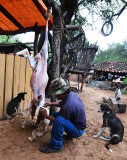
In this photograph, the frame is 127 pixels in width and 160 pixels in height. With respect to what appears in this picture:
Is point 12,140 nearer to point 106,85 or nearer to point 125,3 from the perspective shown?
point 125,3

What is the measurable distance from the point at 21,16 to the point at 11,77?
6.78ft

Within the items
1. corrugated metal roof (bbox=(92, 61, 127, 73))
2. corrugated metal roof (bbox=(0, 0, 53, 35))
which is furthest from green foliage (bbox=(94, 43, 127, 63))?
corrugated metal roof (bbox=(0, 0, 53, 35))

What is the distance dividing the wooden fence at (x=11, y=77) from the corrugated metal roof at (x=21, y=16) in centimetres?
129

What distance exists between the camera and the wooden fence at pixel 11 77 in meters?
3.67

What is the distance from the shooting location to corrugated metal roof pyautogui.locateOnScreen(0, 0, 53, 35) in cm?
347

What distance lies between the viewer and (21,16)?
4023 millimetres

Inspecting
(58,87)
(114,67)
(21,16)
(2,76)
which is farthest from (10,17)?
(114,67)

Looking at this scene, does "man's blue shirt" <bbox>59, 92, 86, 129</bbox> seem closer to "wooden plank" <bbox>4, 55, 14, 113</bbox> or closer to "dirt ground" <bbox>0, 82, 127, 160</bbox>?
"dirt ground" <bbox>0, 82, 127, 160</bbox>

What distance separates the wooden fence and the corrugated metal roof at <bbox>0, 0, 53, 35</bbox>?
4.24 feet

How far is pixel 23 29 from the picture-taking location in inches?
181

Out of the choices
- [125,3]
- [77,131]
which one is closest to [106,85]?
[125,3]

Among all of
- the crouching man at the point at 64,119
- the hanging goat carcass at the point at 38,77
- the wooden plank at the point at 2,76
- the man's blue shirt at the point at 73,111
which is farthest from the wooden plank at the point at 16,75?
the man's blue shirt at the point at 73,111

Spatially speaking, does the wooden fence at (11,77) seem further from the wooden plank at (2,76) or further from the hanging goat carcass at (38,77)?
the hanging goat carcass at (38,77)

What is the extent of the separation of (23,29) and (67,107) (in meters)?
3.69
